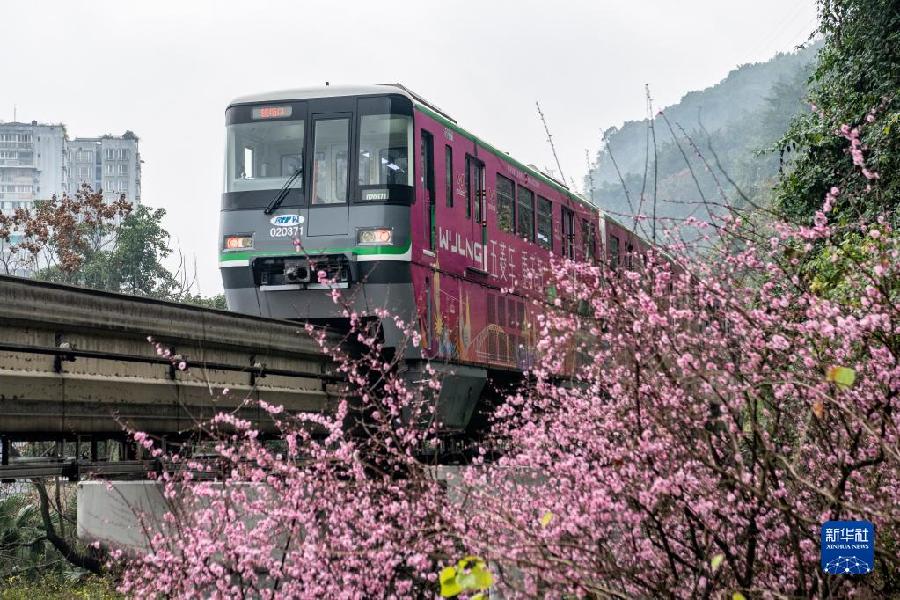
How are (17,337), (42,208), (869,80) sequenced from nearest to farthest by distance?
(17,337) < (869,80) < (42,208)

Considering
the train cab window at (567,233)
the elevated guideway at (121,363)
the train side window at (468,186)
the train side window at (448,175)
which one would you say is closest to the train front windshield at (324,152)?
the train side window at (448,175)

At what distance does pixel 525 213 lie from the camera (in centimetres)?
1589

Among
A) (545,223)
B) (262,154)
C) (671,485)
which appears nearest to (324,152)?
(262,154)

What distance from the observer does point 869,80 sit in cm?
1683

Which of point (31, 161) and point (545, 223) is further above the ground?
point (31, 161)

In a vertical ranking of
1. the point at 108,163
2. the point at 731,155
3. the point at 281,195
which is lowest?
the point at 281,195

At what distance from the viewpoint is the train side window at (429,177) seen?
Result: 12719mm

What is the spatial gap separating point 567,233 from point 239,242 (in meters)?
6.12

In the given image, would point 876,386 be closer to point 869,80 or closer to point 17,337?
point 17,337

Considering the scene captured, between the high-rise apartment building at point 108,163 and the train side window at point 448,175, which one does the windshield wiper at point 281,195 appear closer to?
the train side window at point 448,175

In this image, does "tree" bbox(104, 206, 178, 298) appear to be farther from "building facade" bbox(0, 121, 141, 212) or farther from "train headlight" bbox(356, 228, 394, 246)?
"building facade" bbox(0, 121, 141, 212)

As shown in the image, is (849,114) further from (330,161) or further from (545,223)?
(330,161)

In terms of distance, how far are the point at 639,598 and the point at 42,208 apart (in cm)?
3107

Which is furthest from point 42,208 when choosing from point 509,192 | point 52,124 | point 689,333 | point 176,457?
point 52,124
